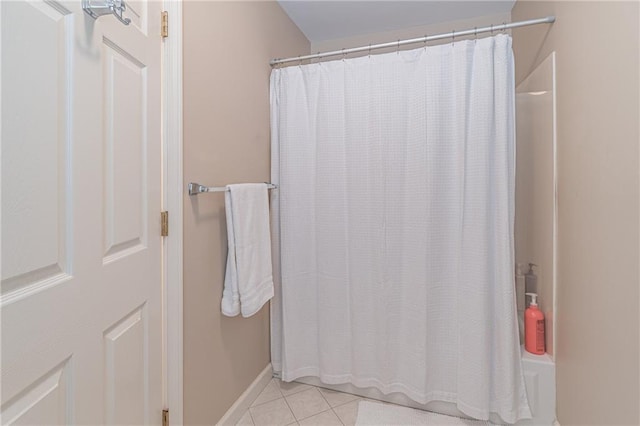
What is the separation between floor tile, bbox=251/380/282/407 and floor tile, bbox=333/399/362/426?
36cm

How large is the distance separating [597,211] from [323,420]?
1.54m

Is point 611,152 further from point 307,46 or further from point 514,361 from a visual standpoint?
point 307,46

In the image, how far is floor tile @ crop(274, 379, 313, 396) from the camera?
1.91 metres

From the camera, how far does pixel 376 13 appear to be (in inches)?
85.5

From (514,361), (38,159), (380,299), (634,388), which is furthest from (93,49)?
(514,361)

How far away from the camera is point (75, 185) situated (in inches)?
32.8

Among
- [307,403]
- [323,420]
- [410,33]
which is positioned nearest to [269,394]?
[307,403]

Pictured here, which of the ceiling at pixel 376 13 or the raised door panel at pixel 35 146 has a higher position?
the ceiling at pixel 376 13

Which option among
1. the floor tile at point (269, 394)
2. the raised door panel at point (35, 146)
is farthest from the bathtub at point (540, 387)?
the raised door panel at point (35, 146)

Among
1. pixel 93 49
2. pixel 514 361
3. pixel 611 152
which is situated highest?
pixel 93 49

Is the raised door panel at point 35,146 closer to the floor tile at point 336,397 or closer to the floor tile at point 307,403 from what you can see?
the floor tile at point 307,403

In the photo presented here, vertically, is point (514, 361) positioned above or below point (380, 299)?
below

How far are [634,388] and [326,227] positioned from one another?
1326mm

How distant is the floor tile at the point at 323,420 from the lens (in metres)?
1.65
